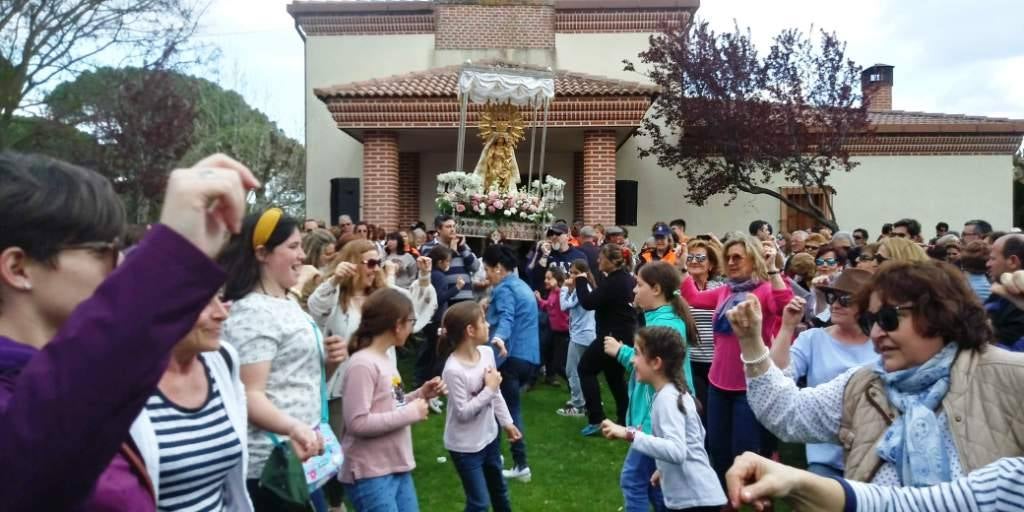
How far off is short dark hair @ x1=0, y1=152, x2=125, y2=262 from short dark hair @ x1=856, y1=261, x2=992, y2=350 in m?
2.19

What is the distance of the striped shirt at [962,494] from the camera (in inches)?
77.7

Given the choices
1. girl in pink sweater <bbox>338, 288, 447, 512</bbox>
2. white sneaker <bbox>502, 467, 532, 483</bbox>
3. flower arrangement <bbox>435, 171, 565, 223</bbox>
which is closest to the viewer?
girl in pink sweater <bbox>338, 288, 447, 512</bbox>

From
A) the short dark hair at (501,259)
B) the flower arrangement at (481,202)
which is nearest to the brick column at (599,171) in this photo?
the flower arrangement at (481,202)

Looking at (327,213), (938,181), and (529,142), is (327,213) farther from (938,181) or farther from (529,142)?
(938,181)

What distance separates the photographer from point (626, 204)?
→ 16.9 meters

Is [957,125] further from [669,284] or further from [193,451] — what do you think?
[193,451]

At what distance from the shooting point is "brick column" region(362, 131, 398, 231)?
15.6 meters

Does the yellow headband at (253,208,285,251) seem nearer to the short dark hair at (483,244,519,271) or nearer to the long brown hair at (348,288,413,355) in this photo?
the long brown hair at (348,288,413,355)

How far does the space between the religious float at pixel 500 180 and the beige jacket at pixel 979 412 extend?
26.7ft

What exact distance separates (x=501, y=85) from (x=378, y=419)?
8.04m

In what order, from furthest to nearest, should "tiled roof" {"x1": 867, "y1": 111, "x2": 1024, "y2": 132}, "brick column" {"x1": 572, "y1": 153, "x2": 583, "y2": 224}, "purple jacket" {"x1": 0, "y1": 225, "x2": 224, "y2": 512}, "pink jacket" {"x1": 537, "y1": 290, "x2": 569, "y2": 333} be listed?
"brick column" {"x1": 572, "y1": 153, "x2": 583, "y2": 224}
"tiled roof" {"x1": 867, "y1": 111, "x2": 1024, "y2": 132}
"pink jacket" {"x1": 537, "y1": 290, "x2": 569, "y2": 333}
"purple jacket" {"x1": 0, "y1": 225, "x2": 224, "y2": 512}

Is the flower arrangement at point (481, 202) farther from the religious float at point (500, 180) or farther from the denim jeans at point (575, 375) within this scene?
the denim jeans at point (575, 375)

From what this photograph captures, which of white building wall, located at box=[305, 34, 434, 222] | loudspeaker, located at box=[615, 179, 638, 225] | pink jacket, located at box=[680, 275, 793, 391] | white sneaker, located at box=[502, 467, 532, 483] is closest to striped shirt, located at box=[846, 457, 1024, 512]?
pink jacket, located at box=[680, 275, 793, 391]

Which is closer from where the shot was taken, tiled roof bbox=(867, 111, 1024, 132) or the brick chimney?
tiled roof bbox=(867, 111, 1024, 132)
